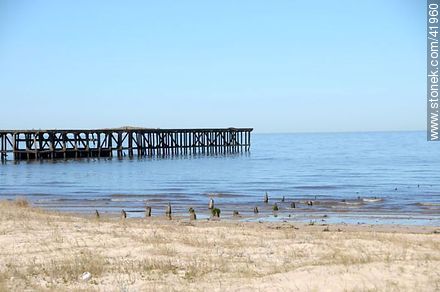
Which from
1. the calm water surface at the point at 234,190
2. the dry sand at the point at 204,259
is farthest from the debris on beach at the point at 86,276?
the calm water surface at the point at 234,190

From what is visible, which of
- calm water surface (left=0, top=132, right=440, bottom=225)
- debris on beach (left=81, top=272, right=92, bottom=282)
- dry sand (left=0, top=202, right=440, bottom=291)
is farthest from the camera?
calm water surface (left=0, top=132, right=440, bottom=225)

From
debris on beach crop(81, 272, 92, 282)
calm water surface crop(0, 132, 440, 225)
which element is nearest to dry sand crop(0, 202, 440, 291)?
debris on beach crop(81, 272, 92, 282)

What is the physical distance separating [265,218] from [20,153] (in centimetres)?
4537

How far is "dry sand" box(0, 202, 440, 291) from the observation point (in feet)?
29.0

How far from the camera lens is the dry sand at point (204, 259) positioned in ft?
29.0

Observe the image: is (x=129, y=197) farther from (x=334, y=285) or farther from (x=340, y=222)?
(x=334, y=285)

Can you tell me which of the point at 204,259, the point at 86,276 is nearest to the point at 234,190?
the point at 204,259

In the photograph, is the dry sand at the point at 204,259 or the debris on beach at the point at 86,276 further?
the debris on beach at the point at 86,276

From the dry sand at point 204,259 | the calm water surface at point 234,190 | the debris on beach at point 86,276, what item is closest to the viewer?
the dry sand at point 204,259

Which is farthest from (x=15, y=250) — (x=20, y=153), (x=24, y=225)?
(x=20, y=153)

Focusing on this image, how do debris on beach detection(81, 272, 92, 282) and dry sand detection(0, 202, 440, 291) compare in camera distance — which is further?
debris on beach detection(81, 272, 92, 282)

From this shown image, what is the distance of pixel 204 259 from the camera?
11086 millimetres

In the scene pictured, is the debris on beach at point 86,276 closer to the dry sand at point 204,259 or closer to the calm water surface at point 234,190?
the dry sand at point 204,259

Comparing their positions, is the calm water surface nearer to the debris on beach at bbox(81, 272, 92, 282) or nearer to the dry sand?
the dry sand
